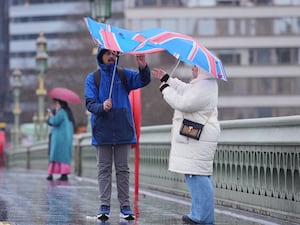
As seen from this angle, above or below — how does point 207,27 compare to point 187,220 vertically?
above

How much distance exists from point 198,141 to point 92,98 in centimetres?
126

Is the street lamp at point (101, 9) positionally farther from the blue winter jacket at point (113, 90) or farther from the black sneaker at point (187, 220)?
the black sneaker at point (187, 220)

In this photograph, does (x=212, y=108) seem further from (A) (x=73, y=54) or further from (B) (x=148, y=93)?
(A) (x=73, y=54)

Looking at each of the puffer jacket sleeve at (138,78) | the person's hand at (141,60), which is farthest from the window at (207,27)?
the person's hand at (141,60)

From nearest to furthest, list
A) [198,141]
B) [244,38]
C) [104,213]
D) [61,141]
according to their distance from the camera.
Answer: [198,141]
[104,213]
[61,141]
[244,38]

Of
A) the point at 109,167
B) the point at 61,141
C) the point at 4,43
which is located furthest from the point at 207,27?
the point at 109,167

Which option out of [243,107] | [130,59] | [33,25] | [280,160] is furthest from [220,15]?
[280,160]

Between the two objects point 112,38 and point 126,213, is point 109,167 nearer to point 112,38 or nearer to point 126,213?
point 126,213

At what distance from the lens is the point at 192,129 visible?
28.3 feet

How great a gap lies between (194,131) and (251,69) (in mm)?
71977

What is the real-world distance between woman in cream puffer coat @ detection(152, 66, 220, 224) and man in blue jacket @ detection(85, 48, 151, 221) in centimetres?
61

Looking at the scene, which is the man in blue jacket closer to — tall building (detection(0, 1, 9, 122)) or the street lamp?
the street lamp

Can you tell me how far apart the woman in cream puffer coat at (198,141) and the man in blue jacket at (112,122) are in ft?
2.00

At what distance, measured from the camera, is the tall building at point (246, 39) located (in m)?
77.8
